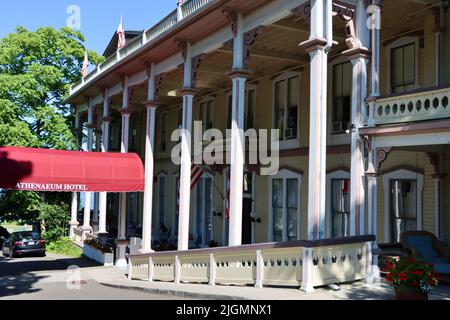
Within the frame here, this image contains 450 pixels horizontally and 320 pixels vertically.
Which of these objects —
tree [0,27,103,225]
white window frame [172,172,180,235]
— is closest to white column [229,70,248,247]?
white window frame [172,172,180,235]

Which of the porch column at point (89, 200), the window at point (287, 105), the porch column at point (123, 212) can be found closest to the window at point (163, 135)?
the porch column at point (89, 200)

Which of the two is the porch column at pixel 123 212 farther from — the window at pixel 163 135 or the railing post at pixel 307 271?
the railing post at pixel 307 271

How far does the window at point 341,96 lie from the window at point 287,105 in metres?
1.84

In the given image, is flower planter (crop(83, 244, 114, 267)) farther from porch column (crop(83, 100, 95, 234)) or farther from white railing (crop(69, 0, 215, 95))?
white railing (crop(69, 0, 215, 95))

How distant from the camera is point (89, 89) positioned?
2555 cm

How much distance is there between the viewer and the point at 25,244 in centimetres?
2617

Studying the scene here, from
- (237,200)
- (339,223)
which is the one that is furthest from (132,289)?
(339,223)

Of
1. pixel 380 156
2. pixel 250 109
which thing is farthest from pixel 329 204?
pixel 250 109

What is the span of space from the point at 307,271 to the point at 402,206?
5.58 metres

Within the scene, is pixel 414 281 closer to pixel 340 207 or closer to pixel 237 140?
pixel 237 140

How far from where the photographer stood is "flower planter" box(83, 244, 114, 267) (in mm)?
20969

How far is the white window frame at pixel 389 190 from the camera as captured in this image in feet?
42.2

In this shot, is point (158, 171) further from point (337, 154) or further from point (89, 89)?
point (337, 154)

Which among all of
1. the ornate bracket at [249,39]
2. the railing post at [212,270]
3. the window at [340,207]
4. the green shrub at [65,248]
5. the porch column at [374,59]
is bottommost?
the green shrub at [65,248]
